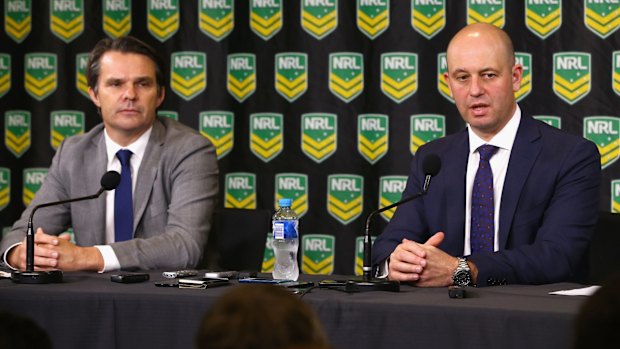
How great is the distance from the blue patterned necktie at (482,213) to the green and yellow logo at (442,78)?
3.76ft

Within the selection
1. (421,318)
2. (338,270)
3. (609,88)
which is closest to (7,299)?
(421,318)

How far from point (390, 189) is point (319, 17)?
0.95m

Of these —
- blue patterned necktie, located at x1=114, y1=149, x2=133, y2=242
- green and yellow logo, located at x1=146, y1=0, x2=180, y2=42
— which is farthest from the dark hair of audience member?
green and yellow logo, located at x1=146, y1=0, x2=180, y2=42

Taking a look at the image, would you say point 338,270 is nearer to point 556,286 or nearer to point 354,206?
point 354,206

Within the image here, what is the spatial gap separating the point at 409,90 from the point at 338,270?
0.97m

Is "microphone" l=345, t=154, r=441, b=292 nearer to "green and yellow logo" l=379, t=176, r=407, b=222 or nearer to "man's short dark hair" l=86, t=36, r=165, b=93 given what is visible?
"man's short dark hair" l=86, t=36, r=165, b=93

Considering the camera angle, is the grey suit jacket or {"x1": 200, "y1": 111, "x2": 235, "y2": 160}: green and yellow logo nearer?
the grey suit jacket

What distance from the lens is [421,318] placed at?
2217 millimetres

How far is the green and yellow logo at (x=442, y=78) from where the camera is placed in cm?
437

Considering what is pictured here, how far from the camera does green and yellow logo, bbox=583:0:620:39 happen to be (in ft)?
13.5

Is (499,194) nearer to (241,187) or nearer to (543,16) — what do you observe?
(543,16)

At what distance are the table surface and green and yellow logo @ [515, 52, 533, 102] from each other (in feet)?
5.52

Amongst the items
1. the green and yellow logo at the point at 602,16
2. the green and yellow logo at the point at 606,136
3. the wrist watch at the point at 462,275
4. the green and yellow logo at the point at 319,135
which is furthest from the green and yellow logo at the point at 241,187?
the wrist watch at the point at 462,275

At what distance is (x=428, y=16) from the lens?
4.41 metres
